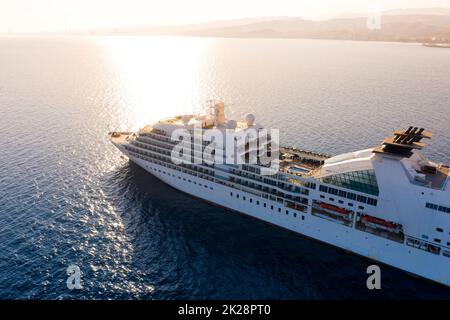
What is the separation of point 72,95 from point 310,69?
123 metres

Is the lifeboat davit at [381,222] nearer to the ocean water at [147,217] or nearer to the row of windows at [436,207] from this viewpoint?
the row of windows at [436,207]

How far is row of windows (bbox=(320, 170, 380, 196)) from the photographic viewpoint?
42000 millimetres

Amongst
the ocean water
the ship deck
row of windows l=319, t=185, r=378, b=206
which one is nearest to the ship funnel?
the ship deck

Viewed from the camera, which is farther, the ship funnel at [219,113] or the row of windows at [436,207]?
the ship funnel at [219,113]

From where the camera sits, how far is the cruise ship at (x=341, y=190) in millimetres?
39812

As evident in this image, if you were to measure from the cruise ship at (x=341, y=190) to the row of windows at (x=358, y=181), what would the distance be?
115mm

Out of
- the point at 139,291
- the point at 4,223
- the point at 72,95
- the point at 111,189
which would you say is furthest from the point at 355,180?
the point at 72,95

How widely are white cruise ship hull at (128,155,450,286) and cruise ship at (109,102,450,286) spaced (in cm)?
11

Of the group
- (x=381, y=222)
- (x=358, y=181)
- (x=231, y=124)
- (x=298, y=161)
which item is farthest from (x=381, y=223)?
(x=231, y=124)

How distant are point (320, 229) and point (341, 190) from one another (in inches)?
244

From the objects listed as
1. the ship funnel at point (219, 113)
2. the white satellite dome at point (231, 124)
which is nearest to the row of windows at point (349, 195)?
the white satellite dome at point (231, 124)

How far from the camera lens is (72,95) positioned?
410 ft

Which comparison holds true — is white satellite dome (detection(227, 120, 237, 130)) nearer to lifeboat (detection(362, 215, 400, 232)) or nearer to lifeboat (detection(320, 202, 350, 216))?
lifeboat (detection(320, 202, 350, 216))

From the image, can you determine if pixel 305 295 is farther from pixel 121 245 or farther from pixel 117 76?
pixel 117 76
